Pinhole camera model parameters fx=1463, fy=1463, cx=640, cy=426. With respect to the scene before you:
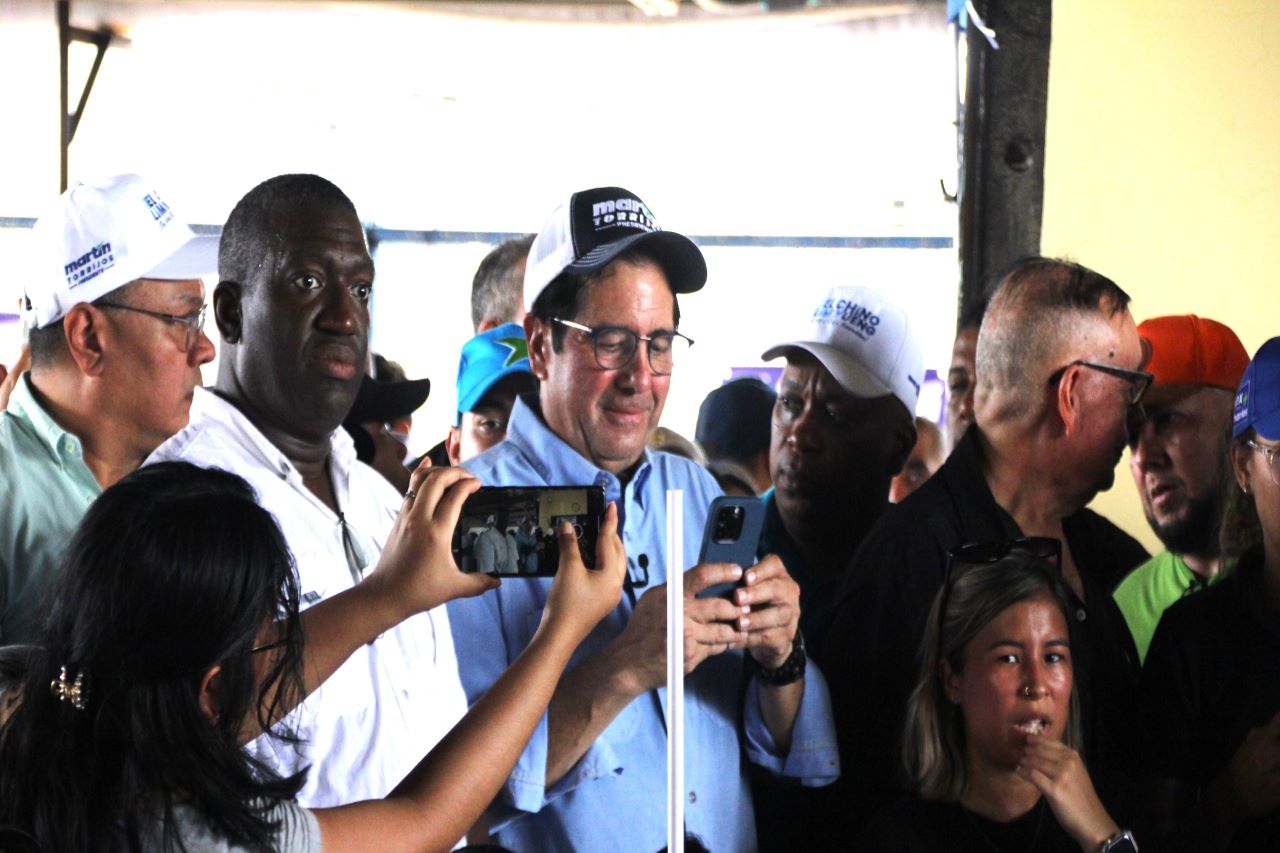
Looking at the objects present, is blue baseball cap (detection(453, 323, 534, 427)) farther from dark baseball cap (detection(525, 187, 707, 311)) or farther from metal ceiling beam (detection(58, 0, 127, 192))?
metal ceiling beam (detection(58, 0, 127, 192))

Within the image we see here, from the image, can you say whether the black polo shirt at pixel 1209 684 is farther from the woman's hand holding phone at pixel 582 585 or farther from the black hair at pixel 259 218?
the black hair at pixel 259 218

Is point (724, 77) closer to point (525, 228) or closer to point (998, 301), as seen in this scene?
point (525, 228)

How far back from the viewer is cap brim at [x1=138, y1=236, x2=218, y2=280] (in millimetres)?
2521

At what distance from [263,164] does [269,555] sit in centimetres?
507

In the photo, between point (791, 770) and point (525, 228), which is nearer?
point (791, 770)

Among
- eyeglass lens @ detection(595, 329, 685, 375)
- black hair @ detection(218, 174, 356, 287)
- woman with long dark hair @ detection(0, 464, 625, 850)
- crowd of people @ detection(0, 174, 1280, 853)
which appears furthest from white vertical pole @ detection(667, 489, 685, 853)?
black hair @ detection(218, 174, 356, 287)

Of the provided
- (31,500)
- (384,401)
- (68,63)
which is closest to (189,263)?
(31,500)

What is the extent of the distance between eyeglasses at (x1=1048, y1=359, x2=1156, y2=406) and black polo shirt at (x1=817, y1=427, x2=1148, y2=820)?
0.99 ft

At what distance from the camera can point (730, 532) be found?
2066 mm

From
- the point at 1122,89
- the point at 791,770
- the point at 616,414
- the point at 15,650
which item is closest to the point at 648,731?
the point at 791,770

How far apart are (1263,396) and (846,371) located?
88 cm

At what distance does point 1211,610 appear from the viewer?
2.34m

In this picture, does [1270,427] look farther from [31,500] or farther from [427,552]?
[31,500]

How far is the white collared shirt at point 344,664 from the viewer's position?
181 centimetres
